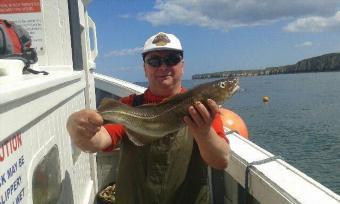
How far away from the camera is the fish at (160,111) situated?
3.48 metres

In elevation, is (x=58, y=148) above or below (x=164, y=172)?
above

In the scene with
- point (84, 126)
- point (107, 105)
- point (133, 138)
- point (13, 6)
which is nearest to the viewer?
point (84, 126)

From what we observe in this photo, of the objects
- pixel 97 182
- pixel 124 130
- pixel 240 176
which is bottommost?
pixel 97 182

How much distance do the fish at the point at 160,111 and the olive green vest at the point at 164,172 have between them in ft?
0.59

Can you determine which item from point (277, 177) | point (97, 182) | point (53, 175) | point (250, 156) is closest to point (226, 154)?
point (277, 177)

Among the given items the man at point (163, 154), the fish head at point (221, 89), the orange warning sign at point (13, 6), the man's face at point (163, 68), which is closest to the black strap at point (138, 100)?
the man at point (163, 154)

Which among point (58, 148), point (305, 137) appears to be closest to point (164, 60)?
point (58, 148)

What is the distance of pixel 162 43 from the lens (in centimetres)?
389

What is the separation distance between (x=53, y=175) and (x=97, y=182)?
3356 mm

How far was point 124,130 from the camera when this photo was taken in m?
4.08

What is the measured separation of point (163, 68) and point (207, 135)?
0.79m

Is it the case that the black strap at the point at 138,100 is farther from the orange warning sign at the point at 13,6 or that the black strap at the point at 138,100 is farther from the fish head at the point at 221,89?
the orange warning sign at the point at 13,6

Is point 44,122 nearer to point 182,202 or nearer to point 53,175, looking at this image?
point 53,175

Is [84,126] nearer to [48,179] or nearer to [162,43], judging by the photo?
[48,179]
